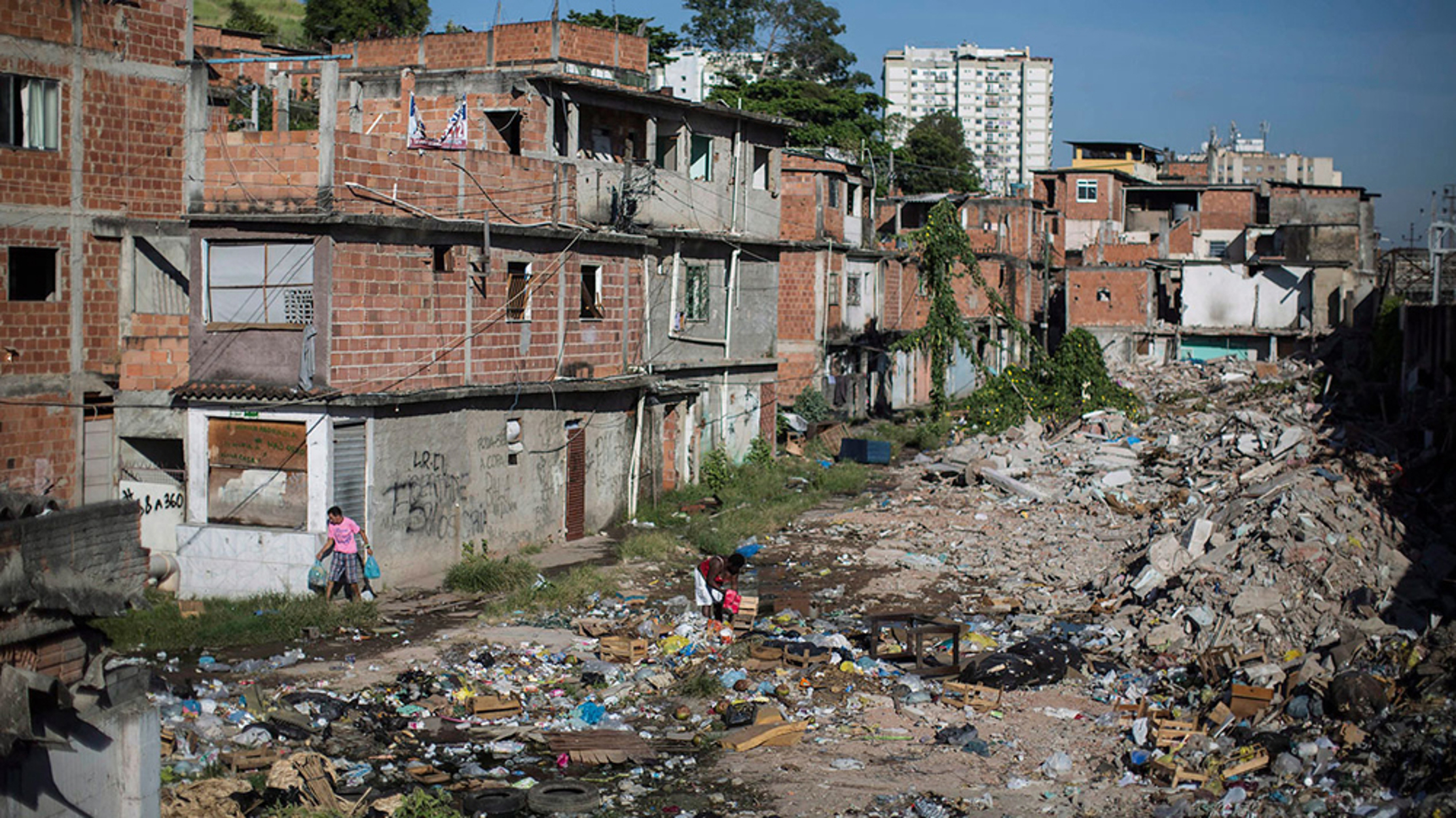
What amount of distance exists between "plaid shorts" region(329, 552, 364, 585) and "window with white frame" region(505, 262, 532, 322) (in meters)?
4.66

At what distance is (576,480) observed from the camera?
19922 millimetres

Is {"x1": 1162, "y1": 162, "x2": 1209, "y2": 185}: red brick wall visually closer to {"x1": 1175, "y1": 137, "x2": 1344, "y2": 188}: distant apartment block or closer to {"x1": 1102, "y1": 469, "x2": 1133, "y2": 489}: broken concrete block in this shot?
{"x1": 1175, "y1": 137, "x2": 1344, "y2": 188}: distant apartment block

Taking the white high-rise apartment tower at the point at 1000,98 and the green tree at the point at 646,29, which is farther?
the white high-rise apartment tower at the point at 1000,98

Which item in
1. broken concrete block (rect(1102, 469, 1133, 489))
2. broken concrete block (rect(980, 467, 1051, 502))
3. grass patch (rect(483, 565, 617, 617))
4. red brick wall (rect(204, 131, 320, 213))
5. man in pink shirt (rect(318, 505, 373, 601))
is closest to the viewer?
man in pink shirt (rect(318, 505, 373, 601))

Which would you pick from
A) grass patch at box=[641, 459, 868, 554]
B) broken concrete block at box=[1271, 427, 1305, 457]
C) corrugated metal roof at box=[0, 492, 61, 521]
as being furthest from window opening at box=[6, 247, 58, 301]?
broken concrete block at box=[1271, 427, 1305, 457]

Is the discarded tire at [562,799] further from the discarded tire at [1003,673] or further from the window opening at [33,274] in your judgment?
the window opening at [33,274]

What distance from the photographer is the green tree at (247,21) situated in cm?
4856

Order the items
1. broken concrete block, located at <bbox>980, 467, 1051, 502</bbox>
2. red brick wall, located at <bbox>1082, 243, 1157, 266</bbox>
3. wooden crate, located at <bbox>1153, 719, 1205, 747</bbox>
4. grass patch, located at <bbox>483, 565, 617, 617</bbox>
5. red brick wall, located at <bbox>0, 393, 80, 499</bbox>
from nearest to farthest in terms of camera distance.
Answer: wooden crate, located at <bbox>1153, 719, 1205, 747</bbox>, grass patch, located at <bbox>483, 565, 617, 617</bbox>, red brick wall, located at <bbox>0, 393, 80, 499</bbox>, broken concrete block, located at <bbox>980, 467, 1051, 502</bbox>, red brick wall, located at <bbox>1082, 243, 1157, 266</bbox>

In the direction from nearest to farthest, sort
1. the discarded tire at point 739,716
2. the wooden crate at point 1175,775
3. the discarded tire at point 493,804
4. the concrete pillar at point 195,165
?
the discarded tire at point 493,804 → the wooden crate at point 1175,775 → the discarded tire at point 739,716 → the concrete pillar at point 195,165

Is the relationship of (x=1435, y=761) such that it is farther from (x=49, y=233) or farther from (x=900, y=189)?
(x=900, y=189)

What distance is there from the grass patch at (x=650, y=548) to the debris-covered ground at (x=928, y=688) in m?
0.39

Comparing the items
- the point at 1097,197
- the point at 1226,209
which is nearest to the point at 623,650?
the point at 1097,197

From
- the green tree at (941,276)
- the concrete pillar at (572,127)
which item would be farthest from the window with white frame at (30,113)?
the green tree at (941,276)

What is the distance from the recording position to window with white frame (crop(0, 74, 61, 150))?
60.0 feet
